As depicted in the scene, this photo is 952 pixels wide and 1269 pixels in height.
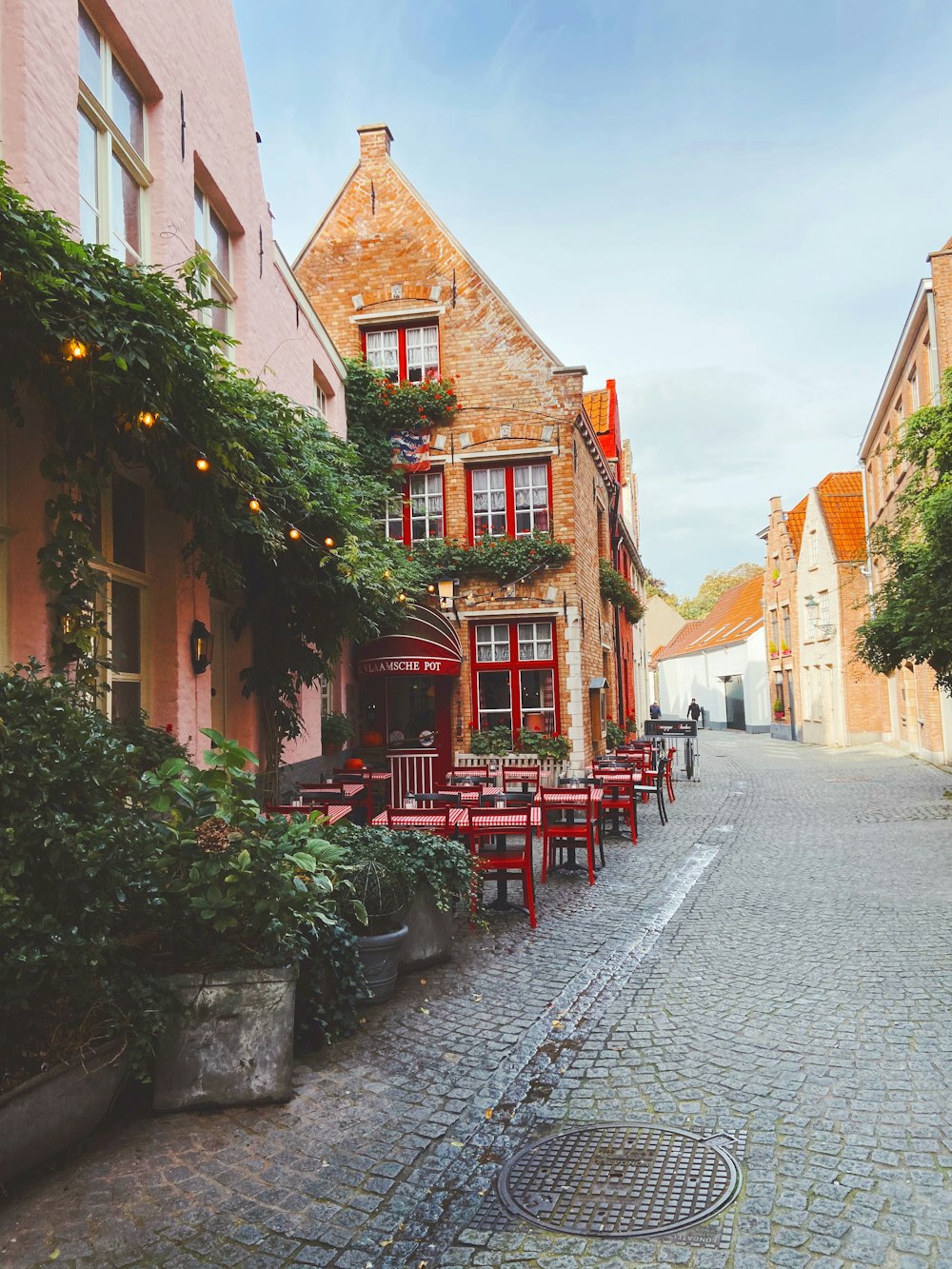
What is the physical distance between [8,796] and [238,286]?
769cm

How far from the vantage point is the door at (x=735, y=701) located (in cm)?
4309

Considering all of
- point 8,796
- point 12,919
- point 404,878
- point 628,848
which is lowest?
point 628,848

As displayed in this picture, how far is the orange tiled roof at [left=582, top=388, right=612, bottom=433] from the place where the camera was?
23125mm

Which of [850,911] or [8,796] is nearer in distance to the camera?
[8,796]

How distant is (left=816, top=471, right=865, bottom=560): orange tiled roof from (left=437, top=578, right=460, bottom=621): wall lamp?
1741 centimetres

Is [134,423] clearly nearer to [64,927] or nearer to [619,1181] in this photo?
[64,927]

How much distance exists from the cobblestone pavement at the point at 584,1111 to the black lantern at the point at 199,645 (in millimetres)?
3278

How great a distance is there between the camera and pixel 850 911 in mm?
7504

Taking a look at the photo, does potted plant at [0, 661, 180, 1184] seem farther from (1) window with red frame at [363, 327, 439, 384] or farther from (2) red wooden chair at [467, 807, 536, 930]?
(1) window with red frame at [363, 327, 439, 384]

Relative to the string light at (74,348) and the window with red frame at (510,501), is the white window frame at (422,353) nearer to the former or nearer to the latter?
the window with red frame at (510,501)

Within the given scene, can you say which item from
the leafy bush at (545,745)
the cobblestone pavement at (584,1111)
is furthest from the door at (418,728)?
the cobblestone pavement at (584,1111)

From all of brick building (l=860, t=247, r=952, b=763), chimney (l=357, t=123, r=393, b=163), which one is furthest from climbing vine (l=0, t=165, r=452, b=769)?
chimney (l=357, t=123, r=393, b=163)

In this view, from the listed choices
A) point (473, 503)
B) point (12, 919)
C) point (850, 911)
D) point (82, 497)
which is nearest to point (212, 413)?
point (82, 497)

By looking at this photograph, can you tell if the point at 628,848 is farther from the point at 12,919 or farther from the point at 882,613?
the point at 12,919
